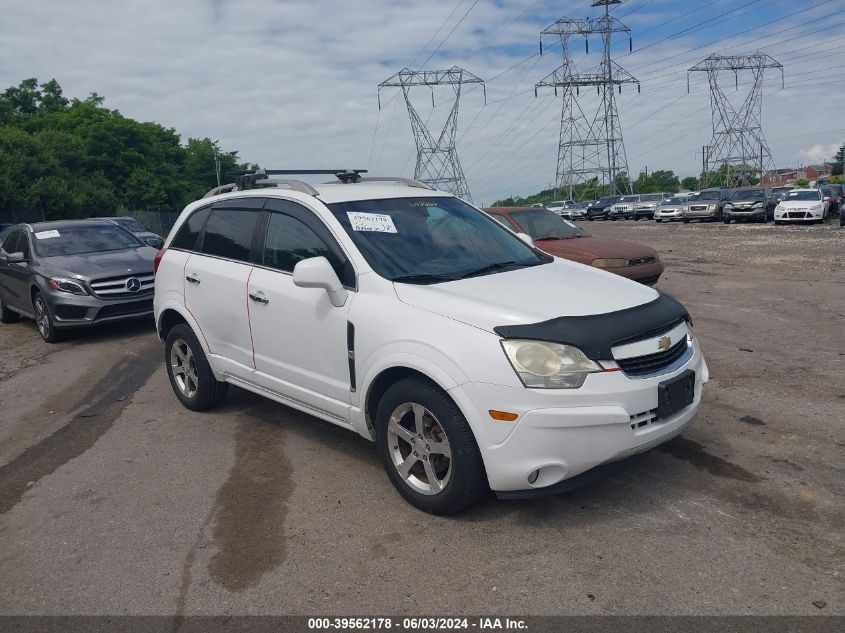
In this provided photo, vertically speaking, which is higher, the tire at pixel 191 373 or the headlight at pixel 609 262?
the headlight at pixel 609 262

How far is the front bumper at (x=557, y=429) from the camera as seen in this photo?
3502mm

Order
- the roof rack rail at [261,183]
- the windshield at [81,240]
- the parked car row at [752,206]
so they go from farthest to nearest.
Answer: the parked car row at [752,206] < the windshield at [81,240] < the roof rack rail at [261,183]

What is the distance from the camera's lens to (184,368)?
6.12 m

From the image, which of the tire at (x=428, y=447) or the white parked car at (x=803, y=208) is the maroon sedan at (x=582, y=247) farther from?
the white parked car at (x=803, y=208)

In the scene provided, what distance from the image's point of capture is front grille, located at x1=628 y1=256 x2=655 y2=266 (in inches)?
391

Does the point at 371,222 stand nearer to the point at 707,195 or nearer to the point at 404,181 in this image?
the point at 404,181

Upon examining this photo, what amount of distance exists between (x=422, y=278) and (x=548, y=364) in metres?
1.09

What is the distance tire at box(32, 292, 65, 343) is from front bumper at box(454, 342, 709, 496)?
8062mm

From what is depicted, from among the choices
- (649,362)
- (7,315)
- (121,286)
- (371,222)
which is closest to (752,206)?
(121,286)

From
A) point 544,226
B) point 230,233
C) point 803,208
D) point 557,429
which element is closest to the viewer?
point 557,429

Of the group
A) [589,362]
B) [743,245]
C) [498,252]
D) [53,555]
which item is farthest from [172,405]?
[743,245]

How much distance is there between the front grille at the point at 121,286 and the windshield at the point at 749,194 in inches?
1209

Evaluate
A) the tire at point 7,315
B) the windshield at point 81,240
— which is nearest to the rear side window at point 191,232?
the windshield at point 81,240

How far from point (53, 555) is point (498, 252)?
127 inches
